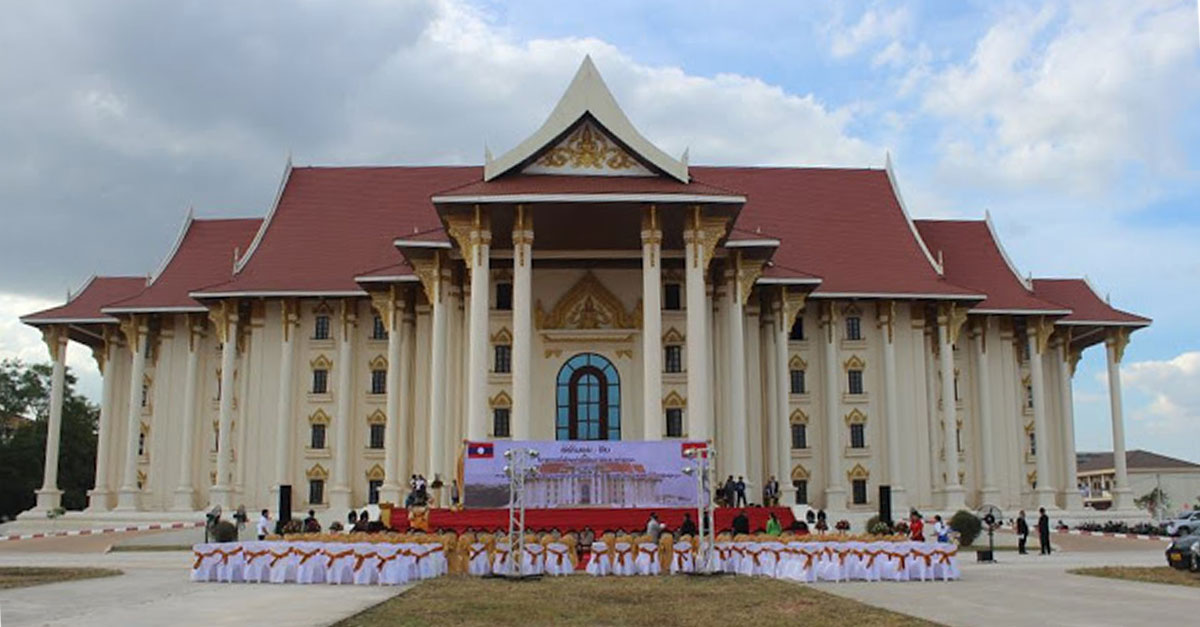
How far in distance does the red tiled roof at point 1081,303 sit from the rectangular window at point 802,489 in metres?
11.4

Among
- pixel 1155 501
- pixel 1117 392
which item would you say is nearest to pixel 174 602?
pixel 1117 392

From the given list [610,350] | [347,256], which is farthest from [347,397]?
[610,350]

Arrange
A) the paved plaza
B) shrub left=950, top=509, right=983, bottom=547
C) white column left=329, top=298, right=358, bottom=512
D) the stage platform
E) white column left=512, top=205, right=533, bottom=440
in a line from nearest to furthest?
the paved plaza, the stage platform, white column left=512, top=205, right=533, bottom=440, shrub left=950, top=509, right=983, bottom=547, white column left=329, top=298, right=358, bottom=512

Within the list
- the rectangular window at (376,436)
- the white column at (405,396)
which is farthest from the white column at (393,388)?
the rectangular window at (376,436)

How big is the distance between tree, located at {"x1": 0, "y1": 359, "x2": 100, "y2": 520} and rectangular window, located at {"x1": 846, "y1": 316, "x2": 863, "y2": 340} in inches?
1301

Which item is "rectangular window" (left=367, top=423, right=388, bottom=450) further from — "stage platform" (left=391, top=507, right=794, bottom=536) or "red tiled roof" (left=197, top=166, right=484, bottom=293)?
"stage platform" (left=391, top=507, right=794, bottom=536)

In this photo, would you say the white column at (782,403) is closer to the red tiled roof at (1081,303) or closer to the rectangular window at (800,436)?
the rectangular window at (800,436)

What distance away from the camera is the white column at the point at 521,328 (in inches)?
1101

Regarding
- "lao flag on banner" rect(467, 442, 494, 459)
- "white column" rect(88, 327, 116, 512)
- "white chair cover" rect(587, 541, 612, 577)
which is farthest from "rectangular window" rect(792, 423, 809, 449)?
"white column" rect(88, 327, 116, 512)

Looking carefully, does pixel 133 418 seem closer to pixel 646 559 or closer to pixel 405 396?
pixel 405 396

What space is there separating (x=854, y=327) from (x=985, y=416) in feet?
18.1

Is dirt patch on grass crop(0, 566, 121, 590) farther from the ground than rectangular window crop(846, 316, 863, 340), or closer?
closer

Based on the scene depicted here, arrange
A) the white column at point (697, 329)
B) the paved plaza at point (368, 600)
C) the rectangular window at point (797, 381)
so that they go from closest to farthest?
1. the paved plaza at point (368, 600)
2. the white column at point (697, 329)
3. the rectangular window at point (797, 381)

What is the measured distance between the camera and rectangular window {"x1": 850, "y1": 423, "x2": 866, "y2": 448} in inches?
1496
